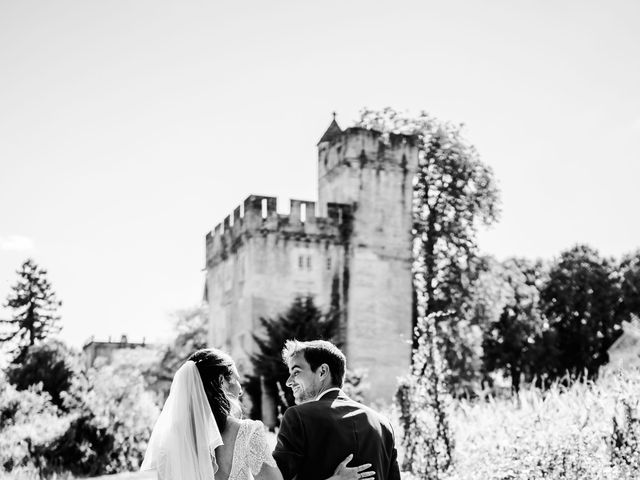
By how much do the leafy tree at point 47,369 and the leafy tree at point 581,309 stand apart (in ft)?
Answer: 59.8

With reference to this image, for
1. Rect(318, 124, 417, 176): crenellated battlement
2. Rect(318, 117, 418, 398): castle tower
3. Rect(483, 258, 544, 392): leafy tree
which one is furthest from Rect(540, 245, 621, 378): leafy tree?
Rect(318, 124, 417, 176): crenellated battlement

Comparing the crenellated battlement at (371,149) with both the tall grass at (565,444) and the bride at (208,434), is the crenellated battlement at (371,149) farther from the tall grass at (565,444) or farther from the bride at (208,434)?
the bride at (208,434)

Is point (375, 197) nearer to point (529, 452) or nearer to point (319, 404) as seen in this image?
point (529, 452)

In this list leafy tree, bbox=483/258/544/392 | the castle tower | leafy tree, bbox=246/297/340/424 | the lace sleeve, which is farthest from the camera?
leafy tree, bbox=483/258/544/392

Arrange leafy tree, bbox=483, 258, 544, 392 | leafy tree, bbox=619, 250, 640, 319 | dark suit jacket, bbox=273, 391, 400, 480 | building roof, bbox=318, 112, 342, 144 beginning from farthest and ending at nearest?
leafy tree, bbox=619, 250, 640, 319 → leafy tree, bbox=483, 258, 544, 392 → building roof, bbox=318, 112, 342, 144 → dark suit jacket, bbox=273, 391, 400, 480

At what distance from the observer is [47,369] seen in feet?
85.4

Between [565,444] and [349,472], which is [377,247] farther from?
[349,472]

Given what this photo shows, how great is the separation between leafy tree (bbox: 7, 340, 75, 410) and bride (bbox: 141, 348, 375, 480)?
20.6 metres

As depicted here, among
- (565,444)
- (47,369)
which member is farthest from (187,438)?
(47,369)

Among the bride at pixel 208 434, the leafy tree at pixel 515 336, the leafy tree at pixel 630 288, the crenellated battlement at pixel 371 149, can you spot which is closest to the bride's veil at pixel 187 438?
the bride at pixel 208 434

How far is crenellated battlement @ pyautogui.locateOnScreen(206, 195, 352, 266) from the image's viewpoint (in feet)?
101

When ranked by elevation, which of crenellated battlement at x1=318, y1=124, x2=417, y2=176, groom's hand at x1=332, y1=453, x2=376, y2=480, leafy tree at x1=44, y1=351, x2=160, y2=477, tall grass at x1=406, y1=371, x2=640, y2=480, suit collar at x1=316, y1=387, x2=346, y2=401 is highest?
crenellated battlement at x1=318, y1=124, x2=417, y2=176

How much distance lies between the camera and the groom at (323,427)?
4.76 meters

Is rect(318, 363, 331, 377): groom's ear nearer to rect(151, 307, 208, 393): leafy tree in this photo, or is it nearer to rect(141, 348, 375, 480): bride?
rect(141, 348, 375, 480): bride
